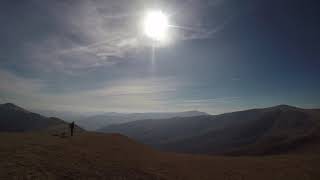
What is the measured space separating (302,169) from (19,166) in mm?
27555

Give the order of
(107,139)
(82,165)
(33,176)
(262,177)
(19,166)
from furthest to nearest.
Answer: (107,139) < (262,177) < (82,165) < (19,166) < (33,176)

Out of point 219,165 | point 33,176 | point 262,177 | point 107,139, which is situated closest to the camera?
point 33,176

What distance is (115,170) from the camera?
847 inches

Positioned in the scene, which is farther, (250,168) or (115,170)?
(250,168)

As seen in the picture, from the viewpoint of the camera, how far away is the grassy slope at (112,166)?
18375 mm

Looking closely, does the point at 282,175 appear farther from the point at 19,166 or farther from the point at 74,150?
the point at 19,166

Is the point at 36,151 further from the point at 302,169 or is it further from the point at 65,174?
the point at 302,169

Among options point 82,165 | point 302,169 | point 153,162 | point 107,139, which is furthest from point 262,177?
point 107,139

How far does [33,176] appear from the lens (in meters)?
16.5

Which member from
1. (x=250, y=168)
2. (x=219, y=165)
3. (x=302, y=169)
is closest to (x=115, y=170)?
(x=219, y=165)

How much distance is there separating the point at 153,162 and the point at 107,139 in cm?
1116

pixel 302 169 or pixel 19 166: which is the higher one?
pixel 19 166

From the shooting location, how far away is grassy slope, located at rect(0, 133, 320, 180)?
A: 18375mm

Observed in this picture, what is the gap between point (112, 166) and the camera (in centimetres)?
2247
